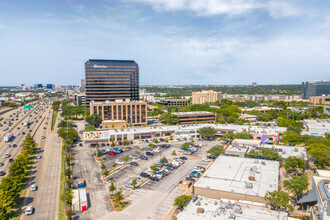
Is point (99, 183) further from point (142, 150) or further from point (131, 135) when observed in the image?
point (131, 135)

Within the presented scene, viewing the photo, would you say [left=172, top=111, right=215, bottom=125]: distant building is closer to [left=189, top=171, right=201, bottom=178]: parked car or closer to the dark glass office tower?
the dark glass office tower

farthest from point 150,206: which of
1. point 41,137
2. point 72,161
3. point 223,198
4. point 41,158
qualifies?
point 41,137

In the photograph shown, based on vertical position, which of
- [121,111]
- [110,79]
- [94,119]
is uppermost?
[110,79]

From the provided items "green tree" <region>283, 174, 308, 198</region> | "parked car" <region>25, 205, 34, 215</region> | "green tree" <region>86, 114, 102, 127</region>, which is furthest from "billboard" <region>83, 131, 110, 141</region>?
"green tree" <region>283, 174, 308, 198</region>

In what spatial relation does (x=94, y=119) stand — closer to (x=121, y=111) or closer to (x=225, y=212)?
(x=121, y=111)

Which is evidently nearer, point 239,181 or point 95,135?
point 239,181

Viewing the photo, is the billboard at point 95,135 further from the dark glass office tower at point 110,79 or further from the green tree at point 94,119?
the dark glass office tower at point 110,79

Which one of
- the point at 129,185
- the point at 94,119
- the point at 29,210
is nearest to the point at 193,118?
the point at 94,119
